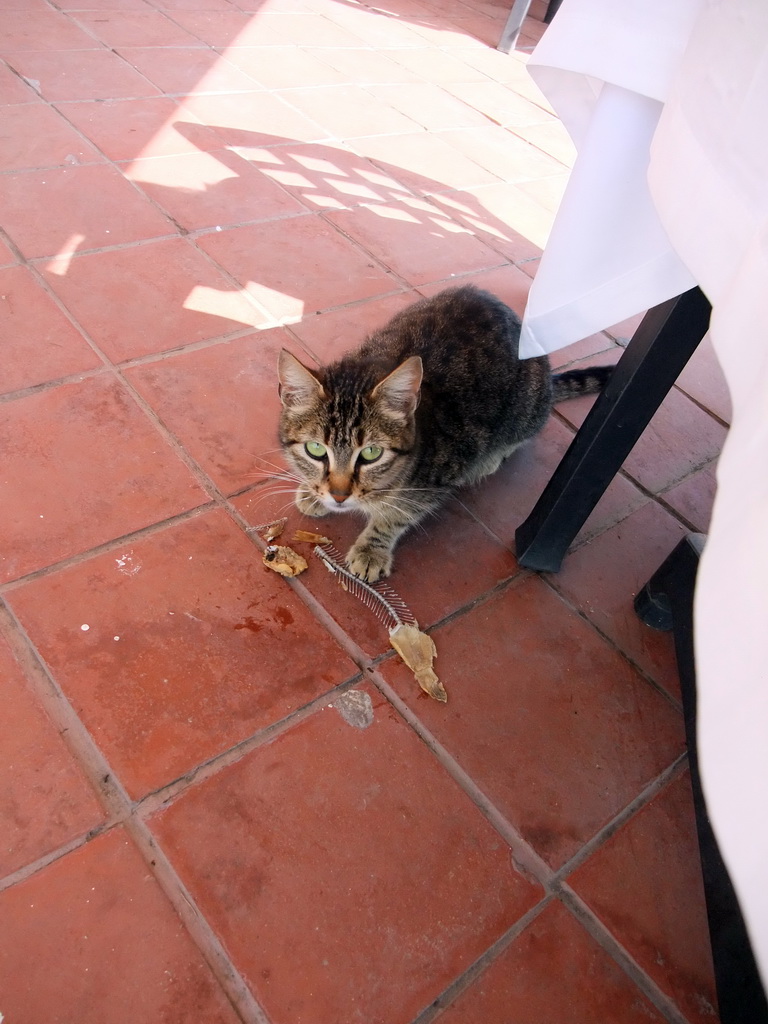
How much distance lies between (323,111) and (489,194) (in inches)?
40.5

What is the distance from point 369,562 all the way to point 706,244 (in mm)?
1077

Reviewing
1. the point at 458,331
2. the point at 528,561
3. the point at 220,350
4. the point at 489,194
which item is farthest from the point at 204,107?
the point at 528,561

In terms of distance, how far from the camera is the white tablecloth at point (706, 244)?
0.52 m

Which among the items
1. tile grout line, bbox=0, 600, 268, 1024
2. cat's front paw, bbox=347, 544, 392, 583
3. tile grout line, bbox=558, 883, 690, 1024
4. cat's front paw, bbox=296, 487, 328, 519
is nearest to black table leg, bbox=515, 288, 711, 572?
cat's front paw, bbox=347, 544, 392, 583

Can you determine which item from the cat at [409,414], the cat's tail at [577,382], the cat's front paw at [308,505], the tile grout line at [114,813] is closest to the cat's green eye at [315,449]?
the cat at [409,414]

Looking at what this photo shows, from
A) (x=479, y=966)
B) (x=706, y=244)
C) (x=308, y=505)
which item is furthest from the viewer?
(x=308, y=505)

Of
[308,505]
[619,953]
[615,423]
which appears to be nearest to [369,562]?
[308,505]

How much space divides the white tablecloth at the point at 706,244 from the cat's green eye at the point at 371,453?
17.2 inches

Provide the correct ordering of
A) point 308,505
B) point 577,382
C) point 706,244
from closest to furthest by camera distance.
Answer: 1. point 706,244
2. point 308,505
3. point 577,382

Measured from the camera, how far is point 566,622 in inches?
66.7

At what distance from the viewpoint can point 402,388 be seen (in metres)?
1.54

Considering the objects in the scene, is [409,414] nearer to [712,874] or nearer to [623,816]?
[623,816]

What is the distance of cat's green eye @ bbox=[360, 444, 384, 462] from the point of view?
1624 mm

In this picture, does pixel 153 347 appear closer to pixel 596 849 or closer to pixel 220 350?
pixel 220 350
